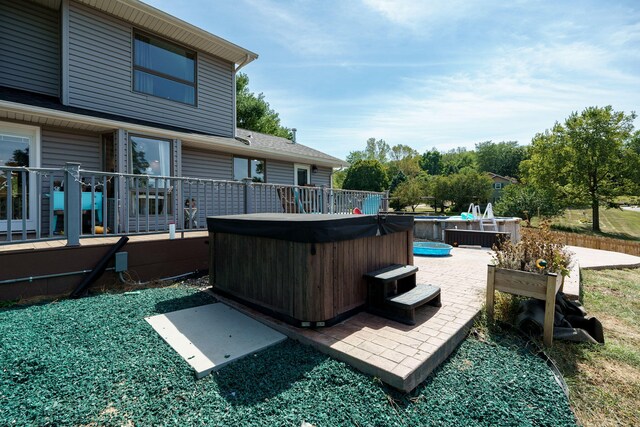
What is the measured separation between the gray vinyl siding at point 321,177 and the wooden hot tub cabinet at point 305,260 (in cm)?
851

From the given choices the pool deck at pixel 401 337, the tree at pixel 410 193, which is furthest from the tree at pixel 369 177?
the pool deck at pixel 401 337

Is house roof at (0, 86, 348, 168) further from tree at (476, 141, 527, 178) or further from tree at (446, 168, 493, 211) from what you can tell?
tree at (476, 141, 527, 178)

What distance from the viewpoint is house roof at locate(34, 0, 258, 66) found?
6336 mm

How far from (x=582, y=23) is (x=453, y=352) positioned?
7.98 m

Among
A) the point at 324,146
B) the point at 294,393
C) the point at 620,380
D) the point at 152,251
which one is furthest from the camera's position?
the point at 324,146

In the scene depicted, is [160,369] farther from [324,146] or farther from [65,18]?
[324,146]

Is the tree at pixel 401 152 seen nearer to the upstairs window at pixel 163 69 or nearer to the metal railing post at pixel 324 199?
the metal railing post at pixel 324 199

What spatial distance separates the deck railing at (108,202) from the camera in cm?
370

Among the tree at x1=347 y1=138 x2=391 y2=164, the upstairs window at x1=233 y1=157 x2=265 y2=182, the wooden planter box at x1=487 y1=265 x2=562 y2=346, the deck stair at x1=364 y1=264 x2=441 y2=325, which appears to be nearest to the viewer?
the wooden planter box at x1=487 y1=265 x2=562 y2=346

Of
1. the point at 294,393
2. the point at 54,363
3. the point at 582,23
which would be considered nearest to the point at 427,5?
the point at 582,23

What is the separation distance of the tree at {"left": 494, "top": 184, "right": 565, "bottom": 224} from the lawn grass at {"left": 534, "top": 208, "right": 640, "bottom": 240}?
136 cm

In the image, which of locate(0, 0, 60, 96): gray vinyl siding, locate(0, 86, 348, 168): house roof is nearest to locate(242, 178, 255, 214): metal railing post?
locate(0, 86, 348, 168): house roof

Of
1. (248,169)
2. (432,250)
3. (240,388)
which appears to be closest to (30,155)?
(248,169)

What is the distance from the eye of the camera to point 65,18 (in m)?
6.08
